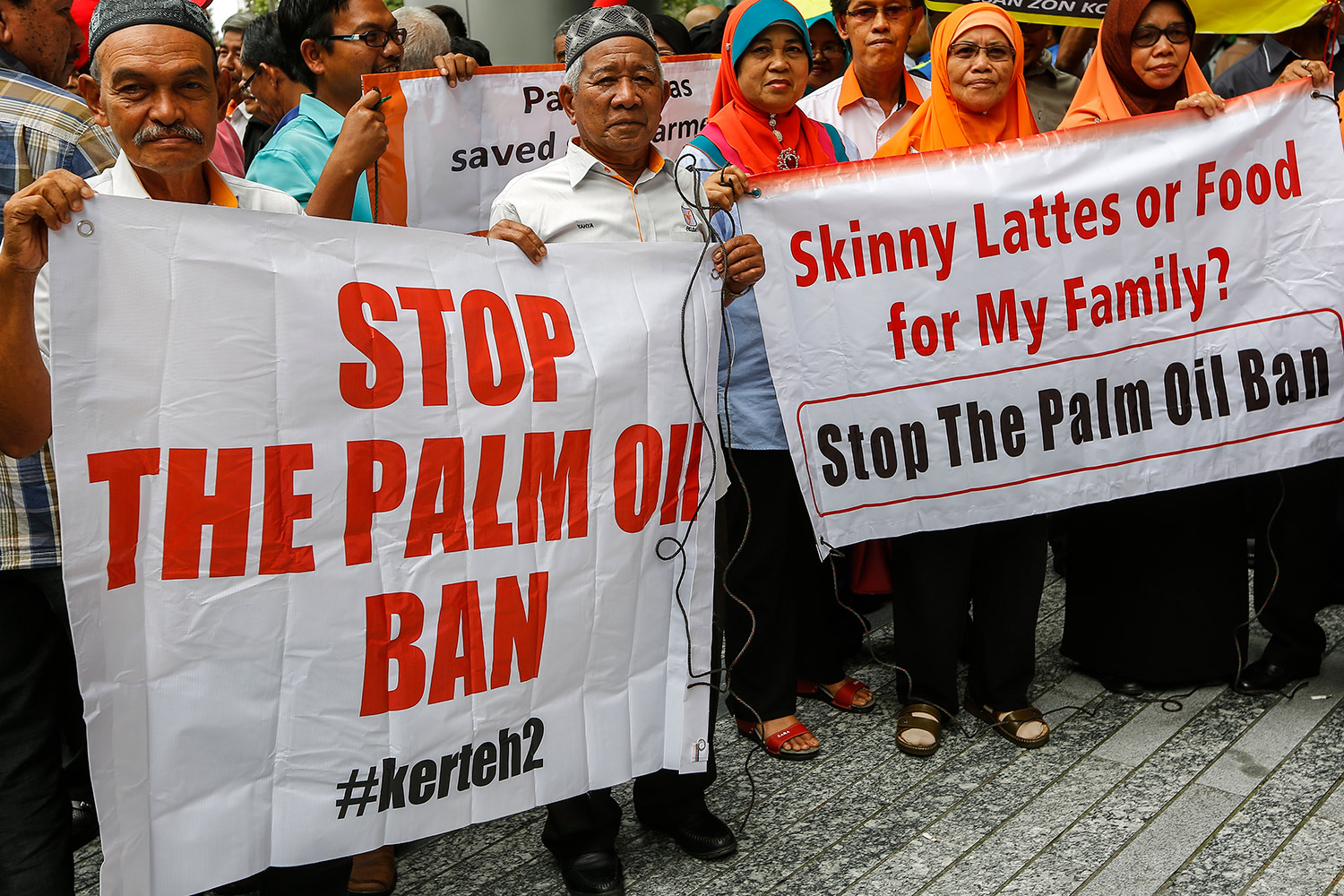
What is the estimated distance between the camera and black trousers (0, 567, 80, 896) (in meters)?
2.34

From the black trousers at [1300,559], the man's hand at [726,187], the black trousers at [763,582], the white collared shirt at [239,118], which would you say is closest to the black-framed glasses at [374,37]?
the man's hand at [726,187]

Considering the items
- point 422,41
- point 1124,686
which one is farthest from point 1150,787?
point 422,41

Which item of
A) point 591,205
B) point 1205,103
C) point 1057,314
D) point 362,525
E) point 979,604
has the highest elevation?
point 1205,103

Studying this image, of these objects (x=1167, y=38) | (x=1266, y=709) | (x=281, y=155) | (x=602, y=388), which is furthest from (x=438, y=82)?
(x=1266, y=709)

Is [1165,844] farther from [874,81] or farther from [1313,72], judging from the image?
[874,81]

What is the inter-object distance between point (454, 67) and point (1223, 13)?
2.82 metres

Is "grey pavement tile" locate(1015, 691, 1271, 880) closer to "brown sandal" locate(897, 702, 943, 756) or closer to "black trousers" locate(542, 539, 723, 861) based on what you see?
"brown sandal" locate(897, 702, 943, 756)

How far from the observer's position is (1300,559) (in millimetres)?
3986

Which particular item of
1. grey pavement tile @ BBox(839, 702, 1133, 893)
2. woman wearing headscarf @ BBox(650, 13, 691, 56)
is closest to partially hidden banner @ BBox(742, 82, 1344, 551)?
grey pavement tile @ BBox(839, 702, 1133, 893)

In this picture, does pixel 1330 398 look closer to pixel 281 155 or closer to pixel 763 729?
pixel 763 729

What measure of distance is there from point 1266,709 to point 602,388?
2.57 meters

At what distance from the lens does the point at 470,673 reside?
256cm

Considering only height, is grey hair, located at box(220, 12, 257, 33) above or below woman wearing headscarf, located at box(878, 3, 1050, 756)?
above

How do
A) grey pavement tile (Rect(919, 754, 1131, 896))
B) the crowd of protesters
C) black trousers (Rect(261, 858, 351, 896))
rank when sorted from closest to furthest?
the crowd of protesters
black trousers (Rect(261, 858, 351, 896))
grey pavement tile (Rect(919, 754, 1131, 896))
